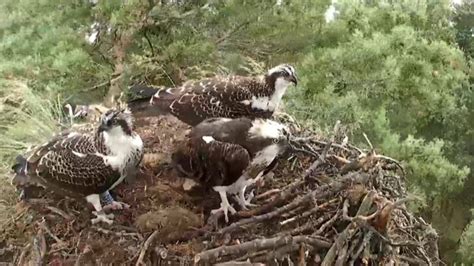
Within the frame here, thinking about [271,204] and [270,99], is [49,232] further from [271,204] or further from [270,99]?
[270,99]

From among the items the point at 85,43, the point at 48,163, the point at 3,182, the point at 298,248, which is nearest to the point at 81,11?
the point at 85,43

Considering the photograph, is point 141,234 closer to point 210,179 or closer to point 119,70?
point 210,179

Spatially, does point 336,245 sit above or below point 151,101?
below

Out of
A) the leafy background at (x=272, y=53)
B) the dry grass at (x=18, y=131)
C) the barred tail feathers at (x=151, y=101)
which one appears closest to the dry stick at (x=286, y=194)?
the barred tail feathers at (x=151, y=101)

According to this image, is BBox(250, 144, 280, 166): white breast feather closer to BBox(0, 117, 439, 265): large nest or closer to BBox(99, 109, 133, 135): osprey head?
BBox(0, 117, 439, 265): large nest

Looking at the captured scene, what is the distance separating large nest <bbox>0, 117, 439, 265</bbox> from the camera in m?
2.11

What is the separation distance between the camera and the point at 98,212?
228 cm

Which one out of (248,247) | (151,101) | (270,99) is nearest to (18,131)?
(151,101)

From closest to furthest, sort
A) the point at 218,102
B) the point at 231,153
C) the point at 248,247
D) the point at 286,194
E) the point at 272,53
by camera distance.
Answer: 1. the point at 248,247
2. the point at 231,153
3. the point at 286,194
4. the point at 218,102
5. the point at 272,53

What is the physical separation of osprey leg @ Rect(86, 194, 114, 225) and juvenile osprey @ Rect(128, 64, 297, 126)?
1.31ft

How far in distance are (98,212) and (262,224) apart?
0.51 meters

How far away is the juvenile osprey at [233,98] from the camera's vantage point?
8.02 feet

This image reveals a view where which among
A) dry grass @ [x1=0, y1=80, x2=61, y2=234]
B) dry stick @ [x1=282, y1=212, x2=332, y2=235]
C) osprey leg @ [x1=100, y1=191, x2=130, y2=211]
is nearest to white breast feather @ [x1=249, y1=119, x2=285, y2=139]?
dry stick @ [x1=282, y1=212, x2=332, y2=235]

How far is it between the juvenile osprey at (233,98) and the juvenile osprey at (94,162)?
253 mm
